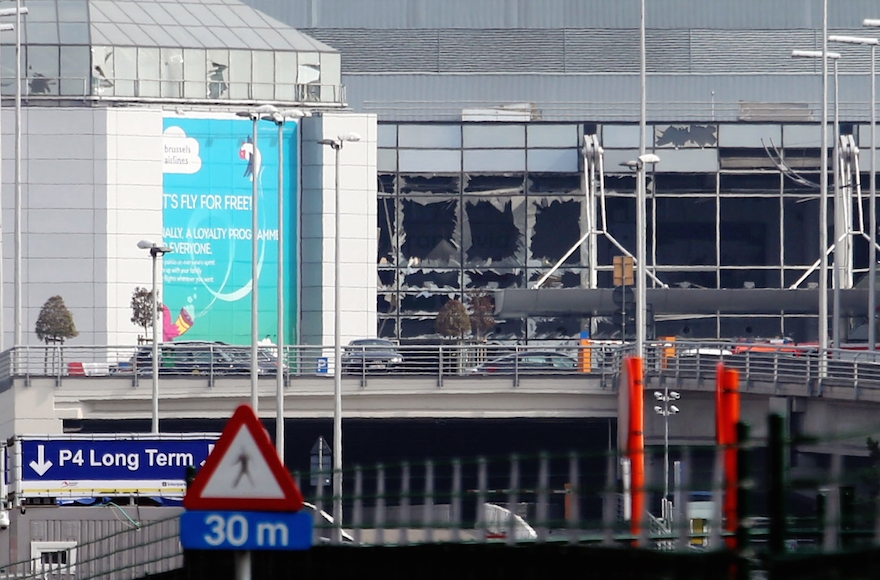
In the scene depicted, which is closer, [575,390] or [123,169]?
[575,390]

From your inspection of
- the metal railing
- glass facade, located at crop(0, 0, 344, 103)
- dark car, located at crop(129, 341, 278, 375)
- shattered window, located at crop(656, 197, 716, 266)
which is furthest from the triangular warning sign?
shattered window, located at crop(656, 197, 716, 266)

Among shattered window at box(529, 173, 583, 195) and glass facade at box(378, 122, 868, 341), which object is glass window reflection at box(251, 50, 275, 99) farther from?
shattered window at box(529, 173, 583, 195)

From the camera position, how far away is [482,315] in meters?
59.1

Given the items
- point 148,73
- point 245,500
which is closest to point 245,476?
point 245,500

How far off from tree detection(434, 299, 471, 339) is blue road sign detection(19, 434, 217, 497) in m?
37.9

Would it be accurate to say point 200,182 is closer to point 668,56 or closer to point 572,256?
point 572,256

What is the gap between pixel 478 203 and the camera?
61.6 meters

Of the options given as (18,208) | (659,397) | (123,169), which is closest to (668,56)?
(123,169)

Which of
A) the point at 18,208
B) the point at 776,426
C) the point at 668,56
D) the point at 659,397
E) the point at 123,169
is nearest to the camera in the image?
the point at 776,426

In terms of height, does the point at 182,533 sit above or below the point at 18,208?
below

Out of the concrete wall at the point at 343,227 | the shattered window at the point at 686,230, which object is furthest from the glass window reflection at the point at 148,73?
the shattered window at the point at 686,230

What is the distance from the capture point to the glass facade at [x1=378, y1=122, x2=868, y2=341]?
61.0 m

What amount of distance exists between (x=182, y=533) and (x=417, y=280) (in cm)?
5432

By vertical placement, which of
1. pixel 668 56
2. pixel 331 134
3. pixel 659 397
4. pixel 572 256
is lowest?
pixel 659 397
